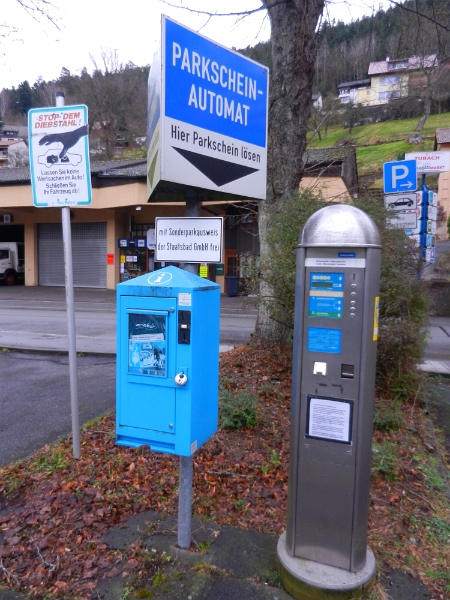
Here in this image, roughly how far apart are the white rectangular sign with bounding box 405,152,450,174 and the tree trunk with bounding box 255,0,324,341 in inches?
343

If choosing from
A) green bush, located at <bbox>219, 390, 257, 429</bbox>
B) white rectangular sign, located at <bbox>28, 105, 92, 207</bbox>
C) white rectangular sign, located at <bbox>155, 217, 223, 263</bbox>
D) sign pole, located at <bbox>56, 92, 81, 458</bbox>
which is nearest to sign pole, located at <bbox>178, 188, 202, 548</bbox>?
white rectangular sign, located at <bbox>155, 217, 223, 263</bbox>

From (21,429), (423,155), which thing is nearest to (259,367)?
(21,429)

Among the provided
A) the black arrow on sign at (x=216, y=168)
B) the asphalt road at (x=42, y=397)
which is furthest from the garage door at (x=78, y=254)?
the black arrow on sign at (x=216, y=168)

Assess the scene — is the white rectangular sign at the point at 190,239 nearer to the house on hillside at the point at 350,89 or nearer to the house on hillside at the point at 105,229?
the house on hillside at the point at 350,89

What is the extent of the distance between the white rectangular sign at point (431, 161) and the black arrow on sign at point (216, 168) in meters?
12.5

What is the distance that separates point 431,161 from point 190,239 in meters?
14.1

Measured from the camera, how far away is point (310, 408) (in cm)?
279

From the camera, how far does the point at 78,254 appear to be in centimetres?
2967

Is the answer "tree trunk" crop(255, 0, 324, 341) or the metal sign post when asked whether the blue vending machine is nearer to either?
the metal sign post

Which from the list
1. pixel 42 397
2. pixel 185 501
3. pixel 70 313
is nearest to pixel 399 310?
pixel 70 313

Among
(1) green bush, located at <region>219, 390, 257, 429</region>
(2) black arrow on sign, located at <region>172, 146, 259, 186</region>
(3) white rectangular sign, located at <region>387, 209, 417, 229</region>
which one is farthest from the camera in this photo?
(3) white rectangular sign, located at <region>387, 209, 417, 229</region>

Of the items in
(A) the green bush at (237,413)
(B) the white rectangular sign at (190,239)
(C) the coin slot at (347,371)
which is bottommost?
(A) the green bush at (237,413)

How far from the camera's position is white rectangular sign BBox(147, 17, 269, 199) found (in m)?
3.23

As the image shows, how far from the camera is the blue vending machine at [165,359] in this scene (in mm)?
2848
